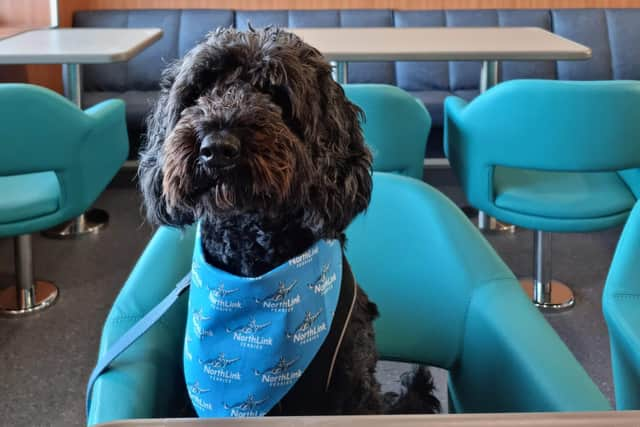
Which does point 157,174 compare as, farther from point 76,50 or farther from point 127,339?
point 76,50

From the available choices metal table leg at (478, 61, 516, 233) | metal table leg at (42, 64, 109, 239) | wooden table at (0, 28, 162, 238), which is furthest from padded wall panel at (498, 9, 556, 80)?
metal table leg at (42, 64, 109, 239)

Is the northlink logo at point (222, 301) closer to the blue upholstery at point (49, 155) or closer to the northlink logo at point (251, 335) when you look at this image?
the northlink logo at point (251, 335)

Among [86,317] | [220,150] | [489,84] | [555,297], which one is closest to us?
[220,150]

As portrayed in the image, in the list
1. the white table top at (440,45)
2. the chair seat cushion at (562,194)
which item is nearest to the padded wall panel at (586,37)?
the white table top at (440,45)

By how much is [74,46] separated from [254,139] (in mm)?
2307

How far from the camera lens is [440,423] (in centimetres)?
59

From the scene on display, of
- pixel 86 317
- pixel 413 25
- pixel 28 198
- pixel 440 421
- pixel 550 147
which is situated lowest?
pixel 86 317

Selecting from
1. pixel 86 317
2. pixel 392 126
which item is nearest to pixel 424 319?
pixel 392 126

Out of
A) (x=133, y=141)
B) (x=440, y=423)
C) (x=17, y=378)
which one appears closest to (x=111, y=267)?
(x=17, y=378)

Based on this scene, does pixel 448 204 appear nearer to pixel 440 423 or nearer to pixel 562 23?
pixel 440 423

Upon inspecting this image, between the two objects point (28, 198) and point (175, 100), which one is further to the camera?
point (28, 198)

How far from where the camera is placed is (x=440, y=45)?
128 inches

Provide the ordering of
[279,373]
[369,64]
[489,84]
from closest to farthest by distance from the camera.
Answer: [279,373] → [489,84] → [369,64]

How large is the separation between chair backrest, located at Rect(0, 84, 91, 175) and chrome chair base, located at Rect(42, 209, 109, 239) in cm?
124
